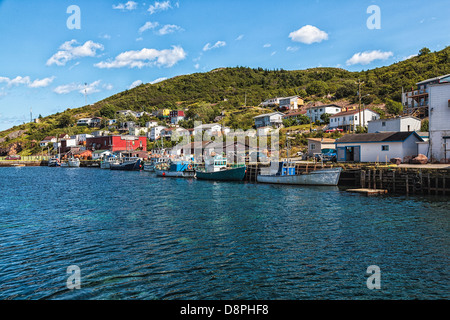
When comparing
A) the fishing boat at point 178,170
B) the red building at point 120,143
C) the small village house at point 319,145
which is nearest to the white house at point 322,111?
the small village house at point 319,145

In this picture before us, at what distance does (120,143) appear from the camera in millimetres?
125125

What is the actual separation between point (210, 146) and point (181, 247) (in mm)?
66629

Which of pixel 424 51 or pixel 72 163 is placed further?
pixel 424 51

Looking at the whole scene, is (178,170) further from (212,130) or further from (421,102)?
(421,102)

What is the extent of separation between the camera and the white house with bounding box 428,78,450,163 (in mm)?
42522

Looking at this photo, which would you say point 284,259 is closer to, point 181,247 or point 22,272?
point 181,247

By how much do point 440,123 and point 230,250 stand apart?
39.4 metres

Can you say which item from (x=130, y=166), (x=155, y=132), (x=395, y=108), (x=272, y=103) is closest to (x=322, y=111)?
(x=395, y=108)

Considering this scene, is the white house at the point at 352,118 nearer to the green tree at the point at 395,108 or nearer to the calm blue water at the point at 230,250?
the green tree at the point at 395,108

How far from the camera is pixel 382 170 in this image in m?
39.9

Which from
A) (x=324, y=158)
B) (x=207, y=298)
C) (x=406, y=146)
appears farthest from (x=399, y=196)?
(x=207, y=298)

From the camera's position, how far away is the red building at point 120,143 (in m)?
124

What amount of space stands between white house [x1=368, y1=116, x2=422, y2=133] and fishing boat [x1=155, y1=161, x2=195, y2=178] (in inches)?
1425

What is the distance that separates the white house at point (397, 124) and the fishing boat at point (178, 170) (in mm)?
36195
